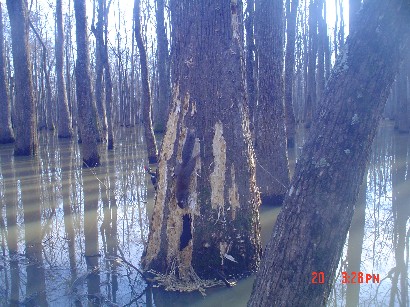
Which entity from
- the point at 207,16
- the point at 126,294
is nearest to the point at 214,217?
the point at 126,294

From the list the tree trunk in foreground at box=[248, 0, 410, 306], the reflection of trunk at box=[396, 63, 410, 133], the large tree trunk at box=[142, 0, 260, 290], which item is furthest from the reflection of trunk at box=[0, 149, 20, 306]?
the reflection of trunk at box=[396, 63, 410, 133]

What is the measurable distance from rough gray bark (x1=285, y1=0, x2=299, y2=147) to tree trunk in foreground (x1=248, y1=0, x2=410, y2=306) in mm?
12659

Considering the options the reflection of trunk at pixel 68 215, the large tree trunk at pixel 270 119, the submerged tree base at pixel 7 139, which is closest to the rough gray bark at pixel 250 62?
the large tree trunk at pixel 270 119

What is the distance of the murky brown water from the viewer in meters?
3.88

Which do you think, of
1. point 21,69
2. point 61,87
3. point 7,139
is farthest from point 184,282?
point 61,87

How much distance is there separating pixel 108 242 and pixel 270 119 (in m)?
3.11

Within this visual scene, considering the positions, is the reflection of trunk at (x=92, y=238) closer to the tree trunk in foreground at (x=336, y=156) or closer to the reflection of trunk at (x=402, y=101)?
the tree trunk in foreground at (x=336, y=156)

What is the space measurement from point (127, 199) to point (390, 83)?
599cm

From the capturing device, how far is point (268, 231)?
575 centimetres

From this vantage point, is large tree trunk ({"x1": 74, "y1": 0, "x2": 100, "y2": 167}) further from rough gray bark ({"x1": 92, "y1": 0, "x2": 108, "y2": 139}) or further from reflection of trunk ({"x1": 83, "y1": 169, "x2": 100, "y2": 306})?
rough gray bark ({"x1": 92, "y1": 0, "x2": 108, "y2": 139})

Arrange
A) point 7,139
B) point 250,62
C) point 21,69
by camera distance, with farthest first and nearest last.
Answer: point 7,139 → point 21,69 → point 250,62

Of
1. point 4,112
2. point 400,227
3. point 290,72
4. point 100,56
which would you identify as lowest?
point 400,227

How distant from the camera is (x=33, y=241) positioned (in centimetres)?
539

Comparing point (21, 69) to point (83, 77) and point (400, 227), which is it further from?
point (400, 227)
